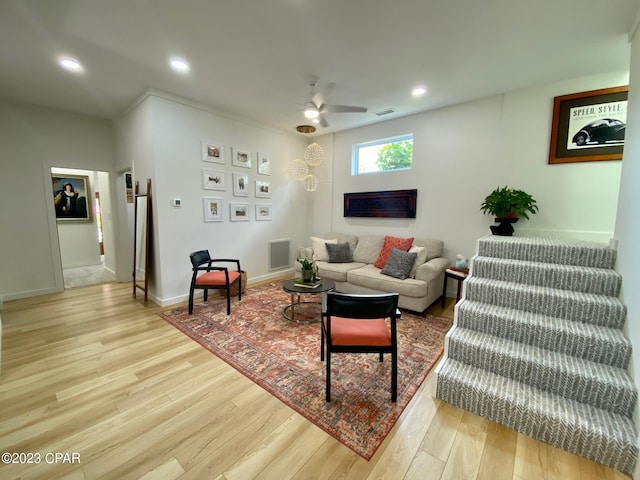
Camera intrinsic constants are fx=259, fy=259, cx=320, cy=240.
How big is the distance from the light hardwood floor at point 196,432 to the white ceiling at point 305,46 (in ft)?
9.59

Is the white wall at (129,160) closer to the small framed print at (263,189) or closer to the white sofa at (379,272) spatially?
the small framed print at (263,189)

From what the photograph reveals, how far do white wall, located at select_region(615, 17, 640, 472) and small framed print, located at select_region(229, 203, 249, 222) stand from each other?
448 centimetres

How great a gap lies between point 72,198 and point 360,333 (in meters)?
7.51

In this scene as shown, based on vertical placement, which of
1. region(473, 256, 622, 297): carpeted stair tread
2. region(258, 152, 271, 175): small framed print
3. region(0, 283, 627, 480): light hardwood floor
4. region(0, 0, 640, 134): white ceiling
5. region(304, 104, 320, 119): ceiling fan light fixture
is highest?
region(0, 0, 640, 134): white ceiling

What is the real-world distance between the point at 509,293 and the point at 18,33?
484 cm

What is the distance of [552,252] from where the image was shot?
2.40 metres

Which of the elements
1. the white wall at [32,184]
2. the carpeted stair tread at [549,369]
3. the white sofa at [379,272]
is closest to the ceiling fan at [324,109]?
the white sofa at [379,272]

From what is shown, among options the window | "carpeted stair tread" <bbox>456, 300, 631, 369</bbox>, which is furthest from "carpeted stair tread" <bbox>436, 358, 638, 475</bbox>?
the window

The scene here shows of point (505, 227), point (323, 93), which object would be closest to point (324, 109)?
point (323, 93)

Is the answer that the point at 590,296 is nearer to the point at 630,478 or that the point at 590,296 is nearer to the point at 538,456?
the point at 630,478

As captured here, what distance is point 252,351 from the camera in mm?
2543

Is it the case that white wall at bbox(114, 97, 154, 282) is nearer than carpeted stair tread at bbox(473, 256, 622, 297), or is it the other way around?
carpeted stair tread at bbox(473, 256, 622, 297)

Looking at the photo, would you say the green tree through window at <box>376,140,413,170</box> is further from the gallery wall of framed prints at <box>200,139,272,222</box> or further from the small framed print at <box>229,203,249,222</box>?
the small framed print at <box>229,203,249,222</box>

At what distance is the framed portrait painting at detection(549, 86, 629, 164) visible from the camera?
2.91 metres
